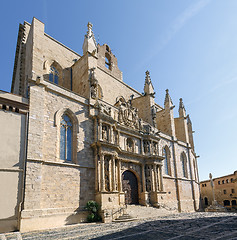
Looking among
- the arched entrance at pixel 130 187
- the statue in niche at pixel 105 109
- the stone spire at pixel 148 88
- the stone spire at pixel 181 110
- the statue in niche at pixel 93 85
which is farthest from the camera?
the stone spire at pixel 181 110

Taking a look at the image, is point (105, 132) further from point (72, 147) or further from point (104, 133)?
point (72, 147)

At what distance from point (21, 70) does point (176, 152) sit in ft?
55.5

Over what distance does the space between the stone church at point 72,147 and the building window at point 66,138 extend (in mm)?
60

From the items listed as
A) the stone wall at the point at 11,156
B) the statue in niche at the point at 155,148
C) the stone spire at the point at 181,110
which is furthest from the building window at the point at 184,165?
the stone wall at the point at 11,156

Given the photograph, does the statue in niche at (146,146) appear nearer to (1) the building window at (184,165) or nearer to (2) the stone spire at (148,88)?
(2) the stone spire at (148,88)

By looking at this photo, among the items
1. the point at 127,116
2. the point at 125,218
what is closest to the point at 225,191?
the point at 127,116

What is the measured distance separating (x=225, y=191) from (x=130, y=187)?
30502 millimetres

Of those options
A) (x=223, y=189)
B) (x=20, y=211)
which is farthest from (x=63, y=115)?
(x=223, y=189)

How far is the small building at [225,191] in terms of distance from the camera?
3853 cm

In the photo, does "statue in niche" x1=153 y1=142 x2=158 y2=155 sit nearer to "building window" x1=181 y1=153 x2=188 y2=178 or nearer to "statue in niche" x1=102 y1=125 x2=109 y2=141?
"statue in niche" x1=102 y1=125 x2=109 y2=141

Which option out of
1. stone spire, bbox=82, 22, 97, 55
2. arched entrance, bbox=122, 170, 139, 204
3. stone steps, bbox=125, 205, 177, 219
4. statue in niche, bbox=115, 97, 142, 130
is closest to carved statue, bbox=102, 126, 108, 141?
statue in niche, bbox=115, 97, 142, 130

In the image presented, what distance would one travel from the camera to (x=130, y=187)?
57.8 ft

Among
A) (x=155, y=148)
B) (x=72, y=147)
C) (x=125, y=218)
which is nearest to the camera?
(x=125, y=218)

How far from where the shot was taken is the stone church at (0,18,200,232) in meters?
11.2
